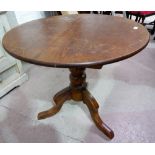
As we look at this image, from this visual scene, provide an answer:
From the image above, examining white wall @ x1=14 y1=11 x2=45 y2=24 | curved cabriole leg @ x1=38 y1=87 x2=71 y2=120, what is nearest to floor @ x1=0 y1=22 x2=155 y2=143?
curved cabriole leg @ x1=38 y1=87 x2=71 y2=120

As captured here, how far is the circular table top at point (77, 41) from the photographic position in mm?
850

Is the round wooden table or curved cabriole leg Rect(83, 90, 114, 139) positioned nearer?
the round wooden table

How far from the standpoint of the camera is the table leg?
129cm

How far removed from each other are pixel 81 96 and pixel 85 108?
25 centimetres

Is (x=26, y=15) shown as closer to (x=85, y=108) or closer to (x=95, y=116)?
(x=85, y=108)

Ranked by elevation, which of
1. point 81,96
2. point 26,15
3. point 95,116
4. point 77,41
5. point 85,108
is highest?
point 77,41

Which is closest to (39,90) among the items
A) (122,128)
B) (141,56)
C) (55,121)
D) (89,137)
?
(55,121)

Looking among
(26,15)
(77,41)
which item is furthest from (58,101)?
(26,15)

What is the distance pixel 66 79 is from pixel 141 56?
1.08m

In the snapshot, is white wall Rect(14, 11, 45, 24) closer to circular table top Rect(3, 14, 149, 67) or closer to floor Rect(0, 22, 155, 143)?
floor Rect(0, 22, 155, 143)

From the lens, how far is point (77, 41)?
1.03m

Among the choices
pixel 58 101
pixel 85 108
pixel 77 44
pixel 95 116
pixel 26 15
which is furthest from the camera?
pixel 26 15

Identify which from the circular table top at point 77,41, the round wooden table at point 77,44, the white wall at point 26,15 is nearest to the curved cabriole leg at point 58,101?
the round wooden table at point 77,44
